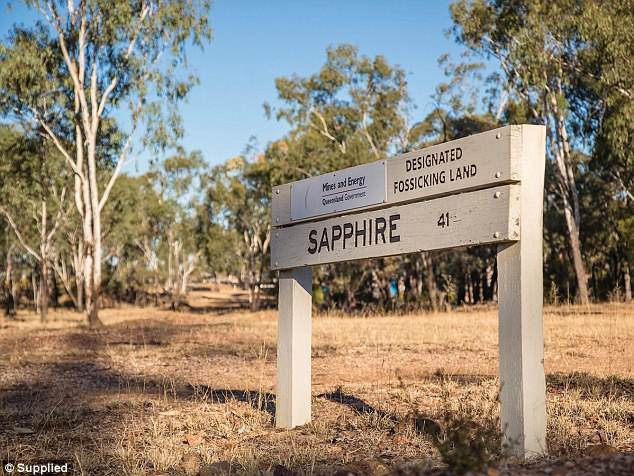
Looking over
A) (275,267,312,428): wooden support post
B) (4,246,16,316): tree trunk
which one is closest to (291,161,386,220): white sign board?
(275,267,312,428): wooden support post

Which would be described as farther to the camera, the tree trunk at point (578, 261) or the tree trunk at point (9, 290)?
the tree trunk at point (9, 290)

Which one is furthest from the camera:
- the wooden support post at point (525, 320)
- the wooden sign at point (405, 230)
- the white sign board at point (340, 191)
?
the white sign board at point (340, 191)

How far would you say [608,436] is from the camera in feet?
16.0

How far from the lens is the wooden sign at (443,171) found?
442 cm

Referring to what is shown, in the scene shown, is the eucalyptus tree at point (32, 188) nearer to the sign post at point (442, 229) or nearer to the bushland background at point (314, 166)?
the bushland background at point (314, 166)

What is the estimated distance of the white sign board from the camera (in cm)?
534

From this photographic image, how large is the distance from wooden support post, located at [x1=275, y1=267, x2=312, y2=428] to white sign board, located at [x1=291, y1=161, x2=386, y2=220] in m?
0.51

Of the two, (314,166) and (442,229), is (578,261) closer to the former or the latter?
(314,166)

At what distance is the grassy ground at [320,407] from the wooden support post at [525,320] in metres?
0.16

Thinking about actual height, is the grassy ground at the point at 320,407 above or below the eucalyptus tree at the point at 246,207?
below

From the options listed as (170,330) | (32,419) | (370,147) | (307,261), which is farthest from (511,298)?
(370,147)

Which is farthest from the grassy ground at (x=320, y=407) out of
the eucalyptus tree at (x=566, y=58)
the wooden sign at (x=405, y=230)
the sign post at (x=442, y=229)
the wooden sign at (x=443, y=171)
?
the eucalyptus tree at (x=566, y=58)

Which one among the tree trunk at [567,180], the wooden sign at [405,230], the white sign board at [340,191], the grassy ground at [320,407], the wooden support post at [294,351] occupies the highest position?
the tree trunk at [567,180]

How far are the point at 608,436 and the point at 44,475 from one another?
3417 millimetres
